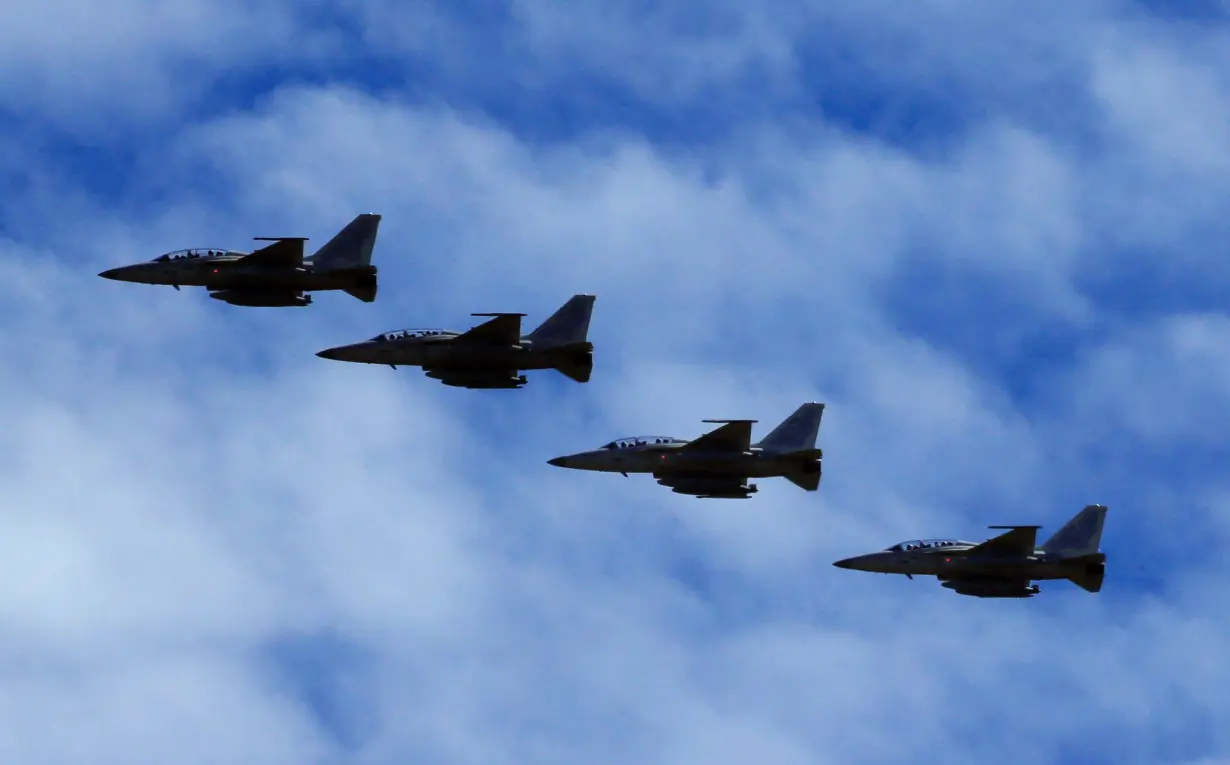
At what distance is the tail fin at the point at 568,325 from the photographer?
10688cm

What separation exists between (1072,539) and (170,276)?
53.9 metres

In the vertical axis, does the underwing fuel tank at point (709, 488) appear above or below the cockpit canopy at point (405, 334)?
below

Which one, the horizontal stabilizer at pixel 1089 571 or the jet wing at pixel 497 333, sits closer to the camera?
the jet wing at pixel 497 333

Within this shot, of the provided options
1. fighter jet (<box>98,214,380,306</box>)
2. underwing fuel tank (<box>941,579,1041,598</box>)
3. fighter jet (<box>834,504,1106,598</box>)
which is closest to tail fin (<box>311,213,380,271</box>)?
fighter jet (<box>98,214,380,306</box>)

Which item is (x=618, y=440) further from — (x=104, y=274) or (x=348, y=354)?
(x=104, y=274)

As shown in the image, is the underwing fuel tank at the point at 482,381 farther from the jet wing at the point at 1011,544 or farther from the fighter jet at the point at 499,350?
the jet wing at the point at 1011,544

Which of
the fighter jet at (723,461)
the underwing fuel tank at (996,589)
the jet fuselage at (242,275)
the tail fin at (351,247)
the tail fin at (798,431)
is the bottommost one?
the underwing fuel tank at (996,589)

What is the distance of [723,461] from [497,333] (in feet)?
46.8

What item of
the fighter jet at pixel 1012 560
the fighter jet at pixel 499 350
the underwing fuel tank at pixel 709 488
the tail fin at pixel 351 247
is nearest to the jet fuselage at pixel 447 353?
the fighter jet at pixel 499 350

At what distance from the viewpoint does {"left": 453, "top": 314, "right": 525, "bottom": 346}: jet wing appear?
10519 cm

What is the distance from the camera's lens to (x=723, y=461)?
10638 centimetres

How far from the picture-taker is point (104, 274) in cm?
10875

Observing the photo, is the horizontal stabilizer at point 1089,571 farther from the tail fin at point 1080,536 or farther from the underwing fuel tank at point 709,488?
the underwing fuel tank at point 709,488

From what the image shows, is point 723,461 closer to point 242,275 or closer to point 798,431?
point 798,431
